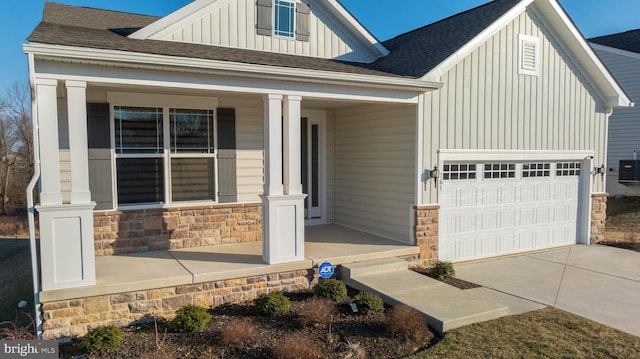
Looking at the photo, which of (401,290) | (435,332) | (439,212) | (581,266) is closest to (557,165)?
(581,266)

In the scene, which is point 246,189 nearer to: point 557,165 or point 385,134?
point 385,134

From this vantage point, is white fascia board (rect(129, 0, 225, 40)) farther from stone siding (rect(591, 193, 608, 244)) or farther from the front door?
stone siding (rect(591, 193, 608, 244))

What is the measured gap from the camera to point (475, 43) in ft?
27.0

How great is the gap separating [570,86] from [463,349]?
765cm

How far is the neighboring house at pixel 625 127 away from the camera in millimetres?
16609

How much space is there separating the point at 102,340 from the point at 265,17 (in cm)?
639

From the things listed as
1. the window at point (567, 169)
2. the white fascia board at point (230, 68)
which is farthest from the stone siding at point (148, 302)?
the window at point (567, 169)

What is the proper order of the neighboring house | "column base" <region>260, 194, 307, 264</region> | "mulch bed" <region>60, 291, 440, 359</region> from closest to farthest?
"mulch bed" <region>60, 291, 440, 359</region>, "column base" <region>260, 194, 307, 264</region>, the neighboring house

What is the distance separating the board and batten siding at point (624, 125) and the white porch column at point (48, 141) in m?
18.9

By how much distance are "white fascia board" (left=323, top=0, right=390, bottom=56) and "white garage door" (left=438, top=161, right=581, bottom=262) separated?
11.0ft

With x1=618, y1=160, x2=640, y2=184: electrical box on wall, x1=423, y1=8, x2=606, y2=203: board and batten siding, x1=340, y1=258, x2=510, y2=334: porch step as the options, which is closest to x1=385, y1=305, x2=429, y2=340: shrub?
x1=340, y1=258, x2=510, y2=334: porch step

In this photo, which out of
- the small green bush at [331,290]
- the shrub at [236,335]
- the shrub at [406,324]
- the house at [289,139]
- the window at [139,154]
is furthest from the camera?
the window at [139,154]

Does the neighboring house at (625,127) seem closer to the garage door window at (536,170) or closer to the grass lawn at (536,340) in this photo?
the garage door window at (536,170)

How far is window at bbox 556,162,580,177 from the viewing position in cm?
1002
